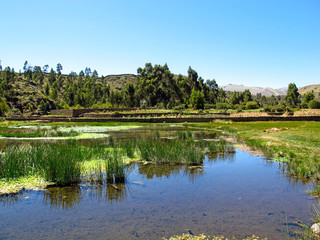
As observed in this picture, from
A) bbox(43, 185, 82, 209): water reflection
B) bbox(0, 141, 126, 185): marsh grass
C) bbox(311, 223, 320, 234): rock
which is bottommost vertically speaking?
bbox(43, 185, 82, 209): water reflection

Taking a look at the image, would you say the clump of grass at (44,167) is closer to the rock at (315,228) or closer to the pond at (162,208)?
the pond at (162,208)

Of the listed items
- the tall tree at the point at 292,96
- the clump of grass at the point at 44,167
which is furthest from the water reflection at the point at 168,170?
the tall tree at the point at 292,96

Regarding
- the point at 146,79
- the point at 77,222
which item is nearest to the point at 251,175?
the point at 77,222

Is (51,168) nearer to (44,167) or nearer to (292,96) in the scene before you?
(44,167)

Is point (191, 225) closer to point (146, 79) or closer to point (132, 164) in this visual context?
point (132, 164)

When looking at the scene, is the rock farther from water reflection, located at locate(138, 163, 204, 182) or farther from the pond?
water reflection, located at locate(138, 163, 204, 182)

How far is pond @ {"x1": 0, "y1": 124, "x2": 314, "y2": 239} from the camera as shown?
5.67m

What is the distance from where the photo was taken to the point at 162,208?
7.04 metres

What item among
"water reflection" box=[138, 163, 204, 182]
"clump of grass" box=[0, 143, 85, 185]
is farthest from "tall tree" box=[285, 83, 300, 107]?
"clump of grass" box=[0, 143, 85, 185]

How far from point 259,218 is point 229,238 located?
1392 mm

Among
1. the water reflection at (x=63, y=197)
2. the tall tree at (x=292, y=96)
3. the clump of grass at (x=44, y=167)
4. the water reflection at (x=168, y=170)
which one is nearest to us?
the water reflection at (x=63, y=197)

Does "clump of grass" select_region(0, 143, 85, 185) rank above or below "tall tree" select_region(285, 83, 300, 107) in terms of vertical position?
below

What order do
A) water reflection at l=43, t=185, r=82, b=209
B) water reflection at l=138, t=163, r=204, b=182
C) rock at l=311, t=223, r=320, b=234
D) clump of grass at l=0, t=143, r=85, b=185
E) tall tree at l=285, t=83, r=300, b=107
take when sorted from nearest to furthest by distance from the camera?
rock at l=311, t=223, r=320, b=234
water reflection at l=43, t=185, r=82, b=209
clump of grass at l=0, t=143, r=85, b=185
water reflection at l=138, t=163, r=204, b=182
tall tree at l=285, t=83, r=300, b=107

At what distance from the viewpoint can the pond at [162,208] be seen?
5672mm
